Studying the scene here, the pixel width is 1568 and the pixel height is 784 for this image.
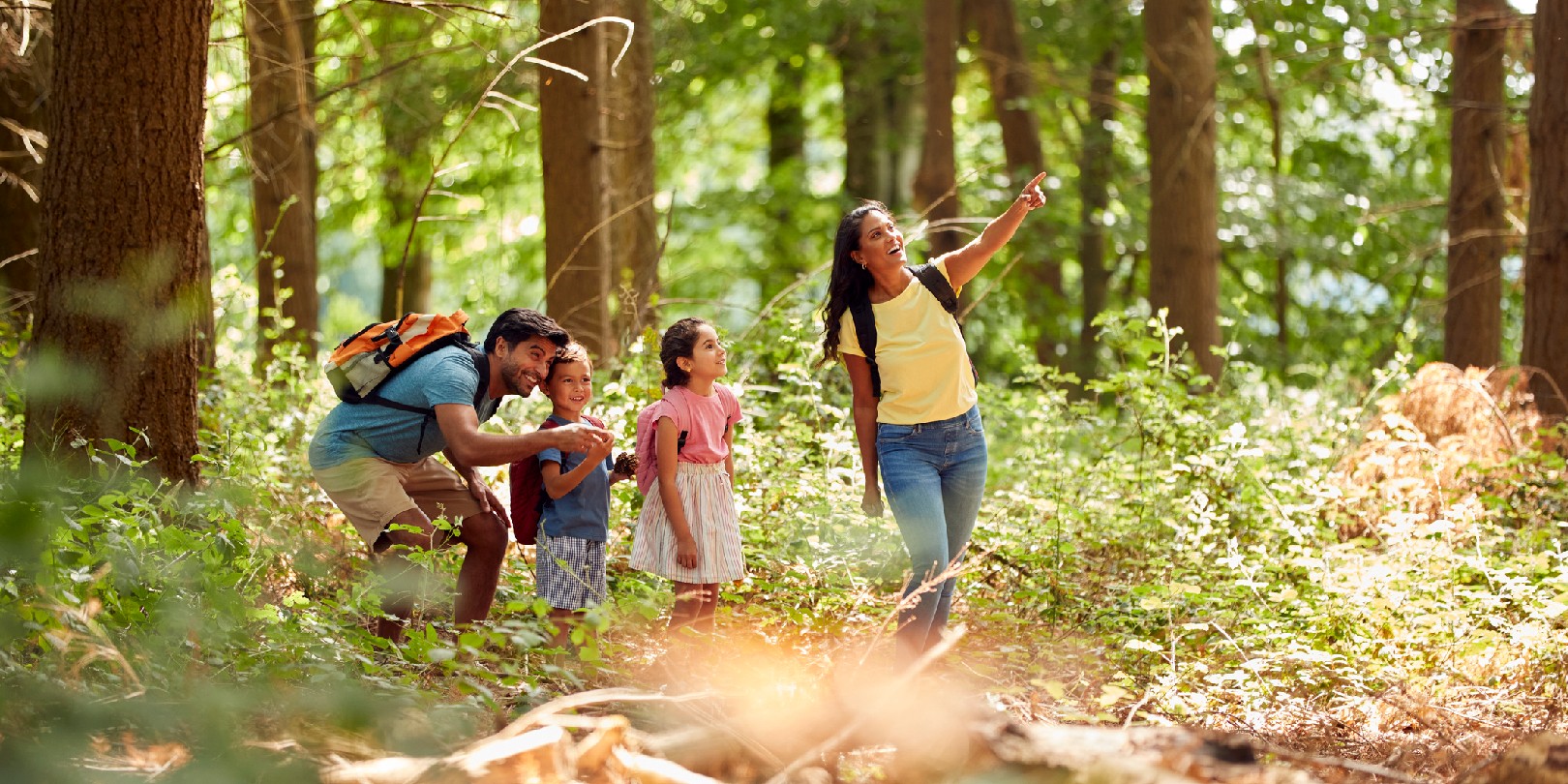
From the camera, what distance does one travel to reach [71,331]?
17.5 ft

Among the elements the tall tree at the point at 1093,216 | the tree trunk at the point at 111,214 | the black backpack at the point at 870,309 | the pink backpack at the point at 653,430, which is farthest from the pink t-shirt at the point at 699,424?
the tall tree at the point at 1093,216

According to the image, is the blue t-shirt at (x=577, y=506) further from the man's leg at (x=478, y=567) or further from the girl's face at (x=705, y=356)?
the girl's face at (x=705, y=356)

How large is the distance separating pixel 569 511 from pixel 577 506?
0.13 feet

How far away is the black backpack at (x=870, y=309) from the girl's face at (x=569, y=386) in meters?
1.09

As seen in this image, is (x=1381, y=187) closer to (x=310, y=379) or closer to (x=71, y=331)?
(x=310, y=379)

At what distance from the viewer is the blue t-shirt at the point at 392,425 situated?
5195 mm

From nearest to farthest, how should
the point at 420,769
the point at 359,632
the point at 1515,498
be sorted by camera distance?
the point at 420,769 → the point at 359,632 → the point at 1515,498

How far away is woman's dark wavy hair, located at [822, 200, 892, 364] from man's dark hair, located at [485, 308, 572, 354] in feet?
3.54

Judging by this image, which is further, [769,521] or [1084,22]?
[1084,22]

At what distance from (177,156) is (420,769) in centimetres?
319

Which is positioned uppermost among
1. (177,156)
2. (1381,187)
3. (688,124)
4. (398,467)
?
(688,124)

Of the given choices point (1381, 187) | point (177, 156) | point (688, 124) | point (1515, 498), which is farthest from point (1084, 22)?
point (177, 156)

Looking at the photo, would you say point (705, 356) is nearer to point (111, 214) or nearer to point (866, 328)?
point (866, 328)

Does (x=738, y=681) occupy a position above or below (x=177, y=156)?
below
